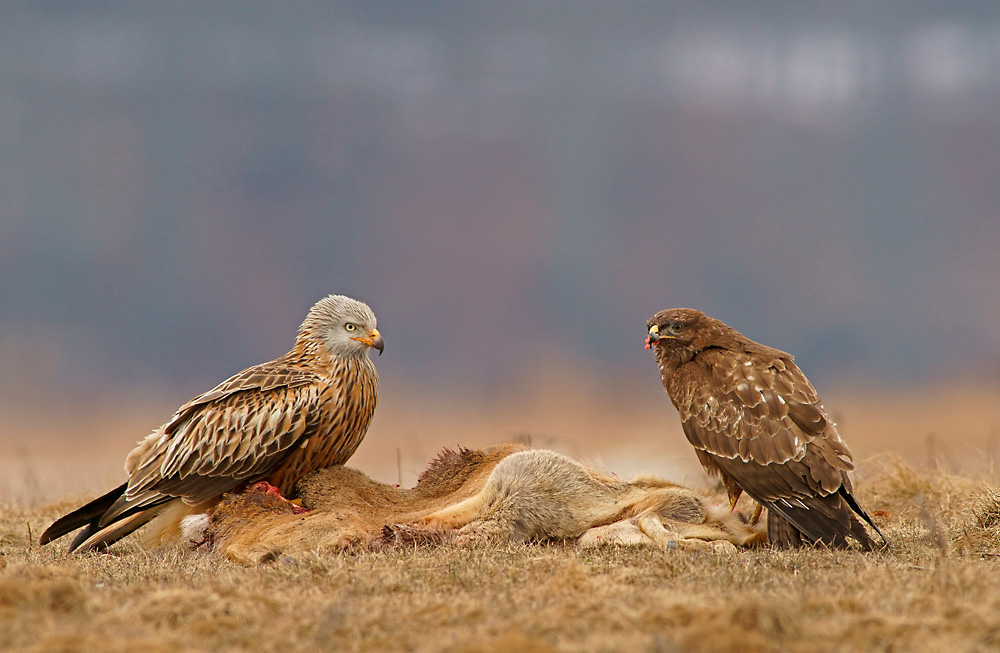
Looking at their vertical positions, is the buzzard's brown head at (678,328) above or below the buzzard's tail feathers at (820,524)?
above

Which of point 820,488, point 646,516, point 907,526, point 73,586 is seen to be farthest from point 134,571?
point 907,526

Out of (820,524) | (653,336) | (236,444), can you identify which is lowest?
(820,524)

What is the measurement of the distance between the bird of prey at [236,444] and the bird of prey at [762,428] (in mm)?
2581

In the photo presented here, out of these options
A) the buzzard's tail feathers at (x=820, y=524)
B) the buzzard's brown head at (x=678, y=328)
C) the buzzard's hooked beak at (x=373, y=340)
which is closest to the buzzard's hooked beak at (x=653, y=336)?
the buzzard's brown head at (x=678, y=328)

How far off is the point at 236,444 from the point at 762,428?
3824mm

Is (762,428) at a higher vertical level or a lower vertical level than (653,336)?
lower

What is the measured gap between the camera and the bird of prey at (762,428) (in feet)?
19.6

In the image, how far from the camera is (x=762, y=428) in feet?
20.9

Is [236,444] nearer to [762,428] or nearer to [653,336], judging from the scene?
[653,336]

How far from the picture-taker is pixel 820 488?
5.99 m

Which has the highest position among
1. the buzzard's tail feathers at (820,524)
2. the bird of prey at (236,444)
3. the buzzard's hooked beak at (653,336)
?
the buzzard's hooked beak at (653,336)

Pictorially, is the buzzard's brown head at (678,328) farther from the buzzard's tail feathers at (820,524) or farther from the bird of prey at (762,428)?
the buzzard's tail feathers at (820,524)

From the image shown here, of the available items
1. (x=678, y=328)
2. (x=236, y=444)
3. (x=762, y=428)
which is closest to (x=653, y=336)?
(x=678, y=328)

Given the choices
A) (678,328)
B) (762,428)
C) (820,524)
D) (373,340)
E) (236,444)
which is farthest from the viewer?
(373,340)
